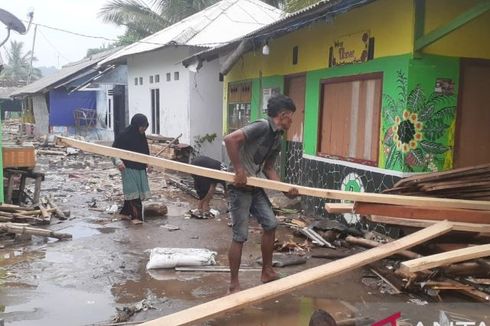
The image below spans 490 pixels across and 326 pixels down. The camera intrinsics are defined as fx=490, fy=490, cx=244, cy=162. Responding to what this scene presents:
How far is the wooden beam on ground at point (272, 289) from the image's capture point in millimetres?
3418

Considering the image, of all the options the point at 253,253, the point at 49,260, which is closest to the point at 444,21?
the point at 253,253

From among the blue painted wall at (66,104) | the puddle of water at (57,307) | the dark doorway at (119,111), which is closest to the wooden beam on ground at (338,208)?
the puddle of water at (57,307)

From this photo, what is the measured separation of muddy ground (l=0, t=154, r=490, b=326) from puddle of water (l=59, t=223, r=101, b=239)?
0.01 meters

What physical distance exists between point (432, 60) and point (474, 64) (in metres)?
0.69

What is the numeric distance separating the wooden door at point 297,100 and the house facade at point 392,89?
0.50 m

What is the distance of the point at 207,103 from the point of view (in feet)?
52.9

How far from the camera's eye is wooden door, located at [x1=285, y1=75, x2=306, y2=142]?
950 centimetres

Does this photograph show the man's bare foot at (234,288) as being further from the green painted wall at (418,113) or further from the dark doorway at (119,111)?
the dark doorway at (119,111)

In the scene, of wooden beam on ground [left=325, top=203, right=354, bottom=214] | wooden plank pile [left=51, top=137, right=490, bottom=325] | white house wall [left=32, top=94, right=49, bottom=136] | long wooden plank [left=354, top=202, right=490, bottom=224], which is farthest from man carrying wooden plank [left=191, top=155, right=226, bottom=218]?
white house wall [left=32, top=94, right=49, bottom=136]

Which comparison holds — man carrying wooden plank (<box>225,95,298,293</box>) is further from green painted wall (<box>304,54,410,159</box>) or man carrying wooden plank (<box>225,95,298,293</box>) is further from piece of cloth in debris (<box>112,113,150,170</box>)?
piece of cloth in debris (<box>112,113,150,170</box>)

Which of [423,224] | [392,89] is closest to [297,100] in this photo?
[392,89]

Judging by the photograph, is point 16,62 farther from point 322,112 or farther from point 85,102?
point 322,112

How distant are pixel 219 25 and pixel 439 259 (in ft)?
44.3

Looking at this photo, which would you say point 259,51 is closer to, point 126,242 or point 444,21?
point 444,21
